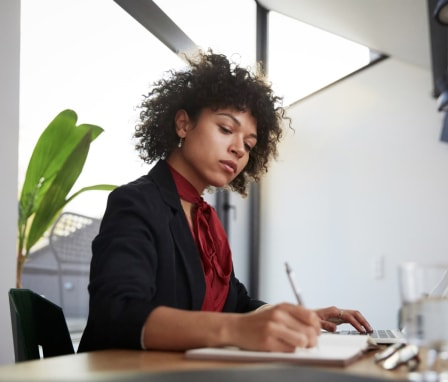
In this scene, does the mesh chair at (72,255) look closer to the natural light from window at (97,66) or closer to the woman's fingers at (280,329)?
the natural light from window at (97,66)

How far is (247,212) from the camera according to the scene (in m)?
4.02

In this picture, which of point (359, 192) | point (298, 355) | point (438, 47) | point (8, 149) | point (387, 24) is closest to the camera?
point (298, 355)

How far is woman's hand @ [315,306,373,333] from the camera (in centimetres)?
133

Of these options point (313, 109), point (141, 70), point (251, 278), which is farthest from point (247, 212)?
point (141, 70)

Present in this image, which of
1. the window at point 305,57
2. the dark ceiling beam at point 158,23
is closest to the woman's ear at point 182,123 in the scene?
the dark ceiling beam at point 158,23

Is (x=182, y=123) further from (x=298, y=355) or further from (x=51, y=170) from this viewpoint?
(x=298, y=355)

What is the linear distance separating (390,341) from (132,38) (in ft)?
6.24

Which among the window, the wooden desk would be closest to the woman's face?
the wooden desk

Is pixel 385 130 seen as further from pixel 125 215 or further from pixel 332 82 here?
pixel 125 215

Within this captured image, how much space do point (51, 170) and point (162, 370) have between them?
1.30m

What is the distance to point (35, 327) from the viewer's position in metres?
1.22

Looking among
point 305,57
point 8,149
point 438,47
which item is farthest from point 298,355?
point 305,57

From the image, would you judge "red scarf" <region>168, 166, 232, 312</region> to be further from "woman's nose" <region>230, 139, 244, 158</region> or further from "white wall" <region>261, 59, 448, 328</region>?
"white wall" <region>261, 59, 448, 328</region>

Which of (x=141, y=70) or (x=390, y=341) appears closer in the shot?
(x=390, y=341)
